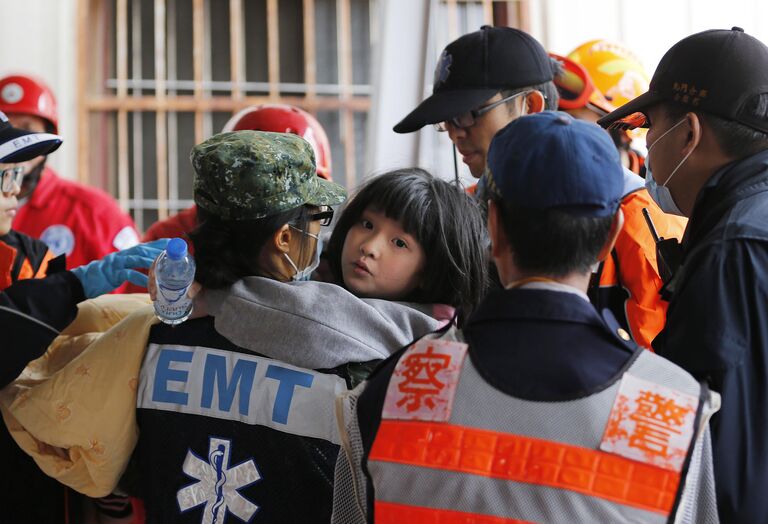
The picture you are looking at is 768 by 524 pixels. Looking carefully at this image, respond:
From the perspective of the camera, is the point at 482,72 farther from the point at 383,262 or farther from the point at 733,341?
the point at 733,341

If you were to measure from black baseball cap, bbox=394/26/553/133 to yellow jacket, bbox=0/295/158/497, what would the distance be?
3.08 feet

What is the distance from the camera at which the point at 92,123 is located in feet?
25.4

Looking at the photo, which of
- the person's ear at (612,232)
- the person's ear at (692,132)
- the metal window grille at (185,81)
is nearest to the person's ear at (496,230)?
the person's ear at (612,232)

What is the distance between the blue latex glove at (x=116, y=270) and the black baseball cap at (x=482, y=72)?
0.80 metres

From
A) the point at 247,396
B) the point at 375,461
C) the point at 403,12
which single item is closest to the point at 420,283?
the point at 247,396

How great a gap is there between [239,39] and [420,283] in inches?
252

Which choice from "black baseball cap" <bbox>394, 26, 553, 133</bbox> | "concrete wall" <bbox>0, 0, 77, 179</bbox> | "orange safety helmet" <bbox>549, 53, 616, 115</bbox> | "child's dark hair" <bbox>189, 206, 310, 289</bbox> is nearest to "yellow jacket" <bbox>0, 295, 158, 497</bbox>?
"child's dark hair" <bbox>189, 206, 310, 289</bbox>

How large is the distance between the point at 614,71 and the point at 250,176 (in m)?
2.30

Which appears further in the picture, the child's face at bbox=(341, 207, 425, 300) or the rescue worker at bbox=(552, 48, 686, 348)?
the rescue worker at bbox=(552, 48, 686, 348)

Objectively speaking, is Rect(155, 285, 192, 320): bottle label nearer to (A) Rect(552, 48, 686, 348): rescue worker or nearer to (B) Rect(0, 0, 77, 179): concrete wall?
(A) Rect(552, 48, 686, 348): rescue worker

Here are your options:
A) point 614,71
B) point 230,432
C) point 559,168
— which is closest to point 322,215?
point 230,432

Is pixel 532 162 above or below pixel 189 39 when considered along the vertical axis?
below

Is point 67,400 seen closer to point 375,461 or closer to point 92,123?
point 375,461

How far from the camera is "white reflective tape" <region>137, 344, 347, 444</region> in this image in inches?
65.3
